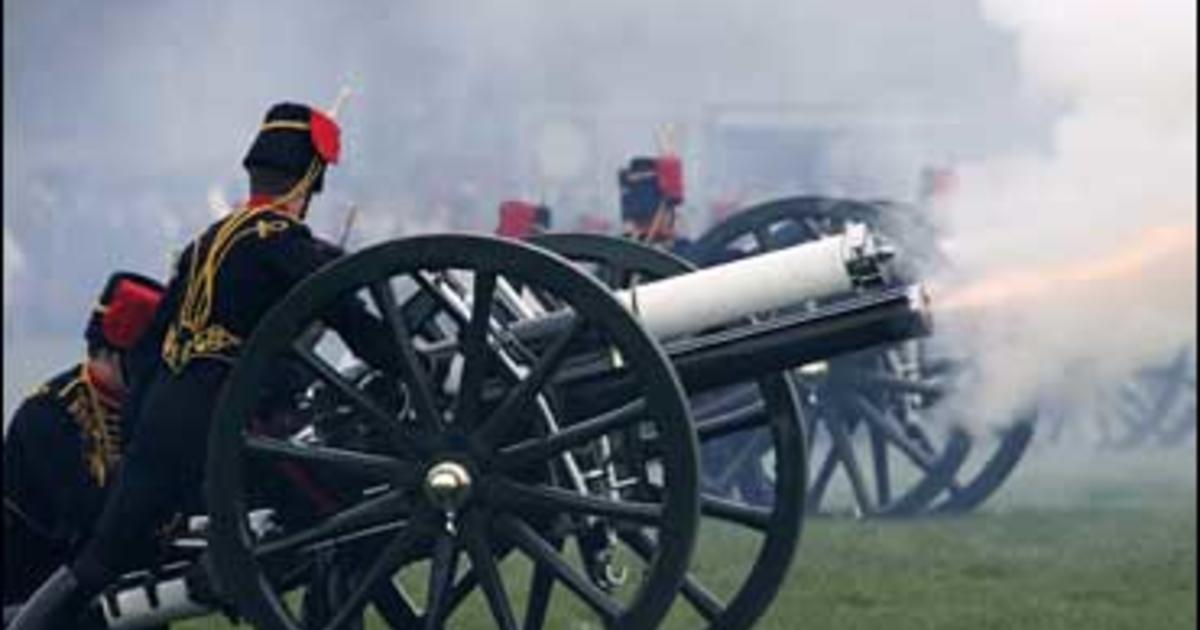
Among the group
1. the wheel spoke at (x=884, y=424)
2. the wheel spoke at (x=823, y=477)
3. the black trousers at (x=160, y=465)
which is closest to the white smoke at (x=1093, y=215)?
the wheel spoke at (x=884, y=424)

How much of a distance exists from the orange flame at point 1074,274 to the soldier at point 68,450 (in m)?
2.39

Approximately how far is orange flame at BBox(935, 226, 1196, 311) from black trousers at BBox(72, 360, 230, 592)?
2.73 m

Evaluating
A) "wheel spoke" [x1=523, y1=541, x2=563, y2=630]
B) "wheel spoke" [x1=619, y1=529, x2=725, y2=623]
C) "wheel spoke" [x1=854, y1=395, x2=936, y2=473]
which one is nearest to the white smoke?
"wheel spoke" [x1=854, y1=395, x2=936, y2=473]

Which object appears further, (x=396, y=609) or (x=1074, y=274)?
(x=1074, y=274)

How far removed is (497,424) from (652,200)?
23.7ft

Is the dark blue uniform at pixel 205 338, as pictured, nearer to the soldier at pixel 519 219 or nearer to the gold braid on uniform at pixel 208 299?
the gold braid on uniform at pixel 208 299

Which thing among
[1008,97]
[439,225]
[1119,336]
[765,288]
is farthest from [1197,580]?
[439,225]

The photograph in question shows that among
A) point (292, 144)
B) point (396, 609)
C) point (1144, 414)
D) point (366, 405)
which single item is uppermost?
point (292, 144)

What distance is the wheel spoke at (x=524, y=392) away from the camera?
5555 mm

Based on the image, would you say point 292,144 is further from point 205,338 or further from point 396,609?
point 396,609

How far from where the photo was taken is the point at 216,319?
5746mm

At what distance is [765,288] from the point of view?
19.3 feet

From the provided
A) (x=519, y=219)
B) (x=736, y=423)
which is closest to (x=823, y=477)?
(x=519, y=219)

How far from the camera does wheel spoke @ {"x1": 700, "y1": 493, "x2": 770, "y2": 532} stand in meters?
6.24
